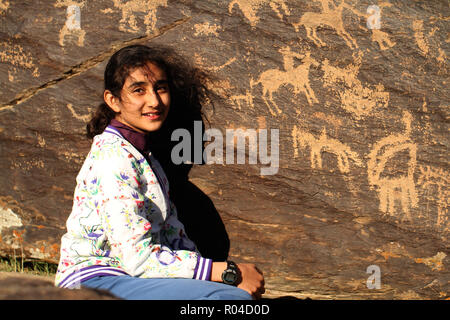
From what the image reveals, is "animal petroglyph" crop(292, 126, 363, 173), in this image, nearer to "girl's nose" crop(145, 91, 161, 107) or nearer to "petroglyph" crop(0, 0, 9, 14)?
"girl's nose" crop(145, 91, 161, 107)

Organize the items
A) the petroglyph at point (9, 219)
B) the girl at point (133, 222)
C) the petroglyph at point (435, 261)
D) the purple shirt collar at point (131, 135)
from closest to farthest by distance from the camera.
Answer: the girl at point (133, 222) < the purple shirt collar at point (131, 135) < the petroglyph at point (435, 261) < the petroglyph at point (9, 219)

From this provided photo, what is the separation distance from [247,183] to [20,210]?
1532 millimetres

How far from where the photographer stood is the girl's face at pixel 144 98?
237cm

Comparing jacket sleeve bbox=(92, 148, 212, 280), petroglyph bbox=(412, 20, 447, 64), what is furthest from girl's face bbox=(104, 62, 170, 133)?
petroglyph bbox=(412, 20, 447, 64)

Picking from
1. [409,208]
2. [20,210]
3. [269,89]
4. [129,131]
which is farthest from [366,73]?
[20,210]

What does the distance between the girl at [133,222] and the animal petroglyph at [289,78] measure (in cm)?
62

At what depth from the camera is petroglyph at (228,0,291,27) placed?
275 cm

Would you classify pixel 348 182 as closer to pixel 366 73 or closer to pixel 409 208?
pixel 409 208

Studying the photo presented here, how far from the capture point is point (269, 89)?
9.17 ft

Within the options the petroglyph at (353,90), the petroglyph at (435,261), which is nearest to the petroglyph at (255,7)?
the petroglyph at (353,90)

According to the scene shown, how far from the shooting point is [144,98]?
93.8 inches

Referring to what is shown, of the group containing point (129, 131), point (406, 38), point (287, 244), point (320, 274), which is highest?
point (406, 38)

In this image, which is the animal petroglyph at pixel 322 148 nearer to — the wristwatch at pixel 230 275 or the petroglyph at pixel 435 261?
the petroglyph at pixel 435 261
